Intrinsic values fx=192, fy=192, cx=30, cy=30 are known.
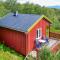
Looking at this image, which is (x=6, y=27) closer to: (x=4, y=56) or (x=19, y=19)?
(x=19, y=19)

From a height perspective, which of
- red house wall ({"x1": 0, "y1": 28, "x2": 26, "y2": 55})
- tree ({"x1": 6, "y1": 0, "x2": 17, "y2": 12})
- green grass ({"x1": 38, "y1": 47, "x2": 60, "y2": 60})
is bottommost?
red house wall ({"x1": 0, "y1": 28, "x2": 26, "y2": 55})

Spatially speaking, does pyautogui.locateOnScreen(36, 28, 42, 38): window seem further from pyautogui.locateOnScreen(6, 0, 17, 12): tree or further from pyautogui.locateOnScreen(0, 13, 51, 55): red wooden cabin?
pyautogui.locateOnScreen(6, 0, 17, 12): tree

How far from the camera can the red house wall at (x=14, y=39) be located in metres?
21.6

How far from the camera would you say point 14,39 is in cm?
2294

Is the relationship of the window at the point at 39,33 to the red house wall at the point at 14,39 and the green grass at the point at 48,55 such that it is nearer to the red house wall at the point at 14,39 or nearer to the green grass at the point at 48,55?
the red house wall at the point at 14,39

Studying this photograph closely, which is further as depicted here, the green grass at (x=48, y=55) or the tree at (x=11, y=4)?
the tree at (x=11, y=4)

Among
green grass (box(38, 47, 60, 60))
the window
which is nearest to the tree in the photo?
the window

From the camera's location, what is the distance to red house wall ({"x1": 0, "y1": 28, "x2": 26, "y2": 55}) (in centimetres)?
2161

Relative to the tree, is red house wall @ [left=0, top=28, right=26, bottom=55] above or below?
below

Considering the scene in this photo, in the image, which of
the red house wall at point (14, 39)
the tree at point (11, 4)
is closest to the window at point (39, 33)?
the red house wall at point (14, 39)

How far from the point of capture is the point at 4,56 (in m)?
18.3

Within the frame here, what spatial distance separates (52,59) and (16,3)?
Result: 41.2m

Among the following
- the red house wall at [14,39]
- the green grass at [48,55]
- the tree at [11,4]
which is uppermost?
the tree at [11,4]

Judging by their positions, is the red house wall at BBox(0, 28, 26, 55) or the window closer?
the red house wall at BBox(0, 28, 26, 55)
